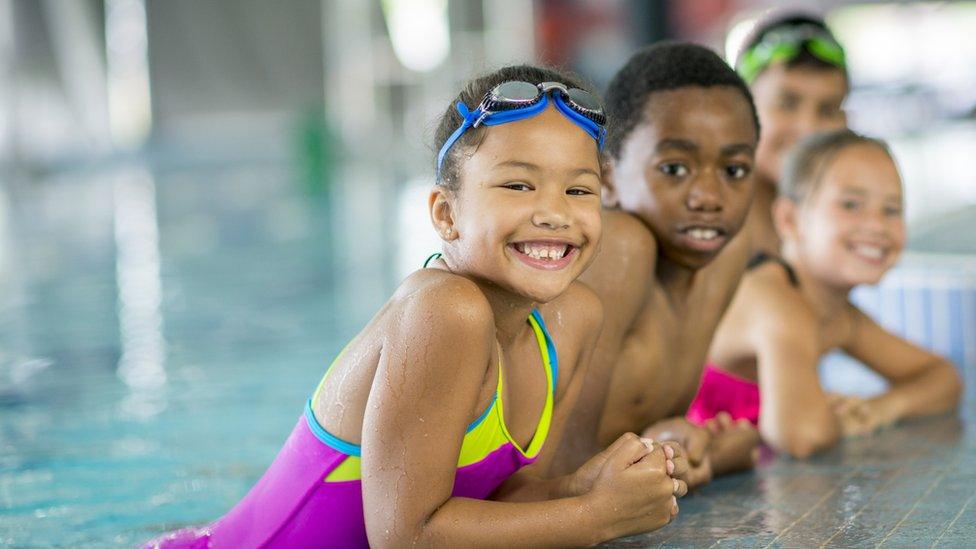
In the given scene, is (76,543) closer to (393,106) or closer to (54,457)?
(54,457)

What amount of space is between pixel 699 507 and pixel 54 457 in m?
2.28

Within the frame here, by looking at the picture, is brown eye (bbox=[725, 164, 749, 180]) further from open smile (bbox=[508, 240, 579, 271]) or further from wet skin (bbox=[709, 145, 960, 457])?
open smile (bbox=[508, 240, 579, 271])

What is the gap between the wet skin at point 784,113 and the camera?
16.1ft

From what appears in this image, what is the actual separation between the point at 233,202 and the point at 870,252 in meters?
13.0

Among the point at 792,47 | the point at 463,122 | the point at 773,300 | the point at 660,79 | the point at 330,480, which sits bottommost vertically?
the point at 330,480

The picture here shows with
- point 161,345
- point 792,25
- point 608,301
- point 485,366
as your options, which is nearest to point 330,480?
point 485,366

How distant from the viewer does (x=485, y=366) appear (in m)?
2.42

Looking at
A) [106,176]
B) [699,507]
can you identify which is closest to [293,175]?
[106,176]

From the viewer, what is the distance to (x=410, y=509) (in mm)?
2379

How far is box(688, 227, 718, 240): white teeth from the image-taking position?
11.0ft

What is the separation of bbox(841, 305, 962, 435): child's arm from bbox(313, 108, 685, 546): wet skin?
2.00 metres

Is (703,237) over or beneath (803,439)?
over

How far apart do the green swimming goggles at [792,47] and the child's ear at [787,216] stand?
2.37 feet

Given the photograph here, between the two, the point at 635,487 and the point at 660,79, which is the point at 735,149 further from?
the point at 635,487
